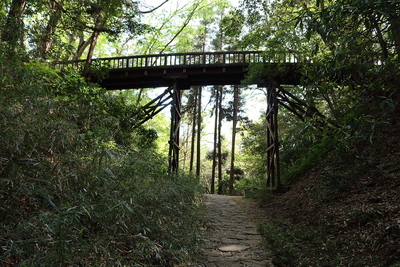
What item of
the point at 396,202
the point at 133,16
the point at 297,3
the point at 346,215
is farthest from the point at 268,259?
the point at 297,3

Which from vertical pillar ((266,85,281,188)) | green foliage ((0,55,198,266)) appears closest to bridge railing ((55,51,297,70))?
vertical pillar ((266,85,281,188))

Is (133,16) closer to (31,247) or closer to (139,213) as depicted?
(139,213)

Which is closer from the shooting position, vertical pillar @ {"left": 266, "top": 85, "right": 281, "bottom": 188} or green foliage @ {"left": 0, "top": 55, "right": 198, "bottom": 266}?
green foliage @ {"left": 0, "top": 55, "right": 198, "bottom": 266}

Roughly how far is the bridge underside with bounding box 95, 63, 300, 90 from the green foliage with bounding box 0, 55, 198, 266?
272 inches

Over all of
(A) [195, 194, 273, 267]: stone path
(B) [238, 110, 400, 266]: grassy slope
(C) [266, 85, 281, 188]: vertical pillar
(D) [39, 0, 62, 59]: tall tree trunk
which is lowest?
(A) [195, 194, 273, 267]: stone path

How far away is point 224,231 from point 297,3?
7.41 metres

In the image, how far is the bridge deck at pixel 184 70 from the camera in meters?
9.68

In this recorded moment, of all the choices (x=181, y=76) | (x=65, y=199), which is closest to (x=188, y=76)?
(x=181, y=76)

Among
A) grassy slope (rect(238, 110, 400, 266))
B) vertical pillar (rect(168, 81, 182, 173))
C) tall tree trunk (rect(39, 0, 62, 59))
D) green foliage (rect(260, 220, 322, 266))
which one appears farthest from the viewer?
vertical pillar (rect(168, 81, 182, 173))

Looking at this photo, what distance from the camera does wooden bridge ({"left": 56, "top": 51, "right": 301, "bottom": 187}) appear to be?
9.01 m

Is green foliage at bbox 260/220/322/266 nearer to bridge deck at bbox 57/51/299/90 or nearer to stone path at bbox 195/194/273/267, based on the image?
stone path at bbox 195/194/273/267

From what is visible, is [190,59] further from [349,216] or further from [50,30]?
[349,216]

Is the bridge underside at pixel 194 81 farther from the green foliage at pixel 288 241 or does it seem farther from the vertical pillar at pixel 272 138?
the green foliage at pixel 288 241

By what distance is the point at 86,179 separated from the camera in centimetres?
236
